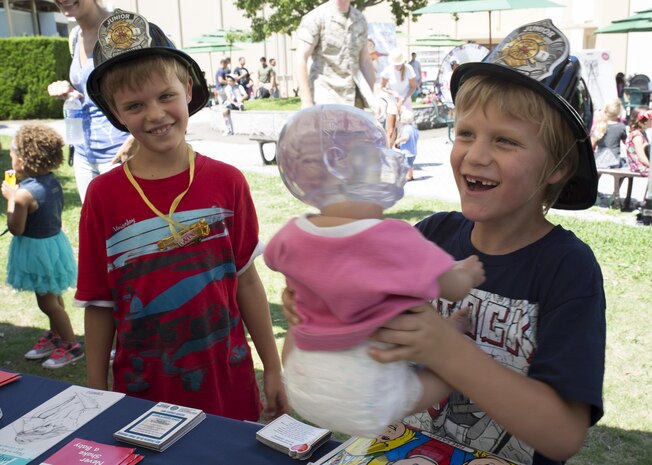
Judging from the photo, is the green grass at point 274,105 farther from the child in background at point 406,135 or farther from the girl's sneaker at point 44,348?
the girl's sneaker at point 44,348

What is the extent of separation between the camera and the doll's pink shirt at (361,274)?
3.64 feet

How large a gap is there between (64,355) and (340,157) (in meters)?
3.85

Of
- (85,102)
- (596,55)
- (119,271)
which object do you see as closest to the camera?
(119,271)

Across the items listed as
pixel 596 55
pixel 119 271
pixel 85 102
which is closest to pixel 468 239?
pixel 119 271

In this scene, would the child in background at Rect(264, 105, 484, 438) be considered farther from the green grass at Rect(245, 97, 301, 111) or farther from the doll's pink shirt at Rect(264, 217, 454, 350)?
the green grass at Rect(245, 97, 301, 111)

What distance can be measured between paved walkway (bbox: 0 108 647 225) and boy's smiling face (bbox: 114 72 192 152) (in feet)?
20.4

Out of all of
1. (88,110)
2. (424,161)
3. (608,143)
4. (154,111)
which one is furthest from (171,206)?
(424,161)

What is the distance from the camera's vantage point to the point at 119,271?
2105mm

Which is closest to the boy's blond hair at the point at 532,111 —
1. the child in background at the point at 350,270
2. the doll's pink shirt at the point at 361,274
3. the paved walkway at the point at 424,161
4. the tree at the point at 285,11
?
the child in background at the point at 350,270

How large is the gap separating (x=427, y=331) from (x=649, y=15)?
16.4 m

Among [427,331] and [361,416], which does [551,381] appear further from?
[361,416]

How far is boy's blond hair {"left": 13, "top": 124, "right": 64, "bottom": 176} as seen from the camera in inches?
180

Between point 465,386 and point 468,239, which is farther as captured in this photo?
point 468,239

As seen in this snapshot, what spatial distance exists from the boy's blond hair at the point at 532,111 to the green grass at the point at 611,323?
2.36 metres
